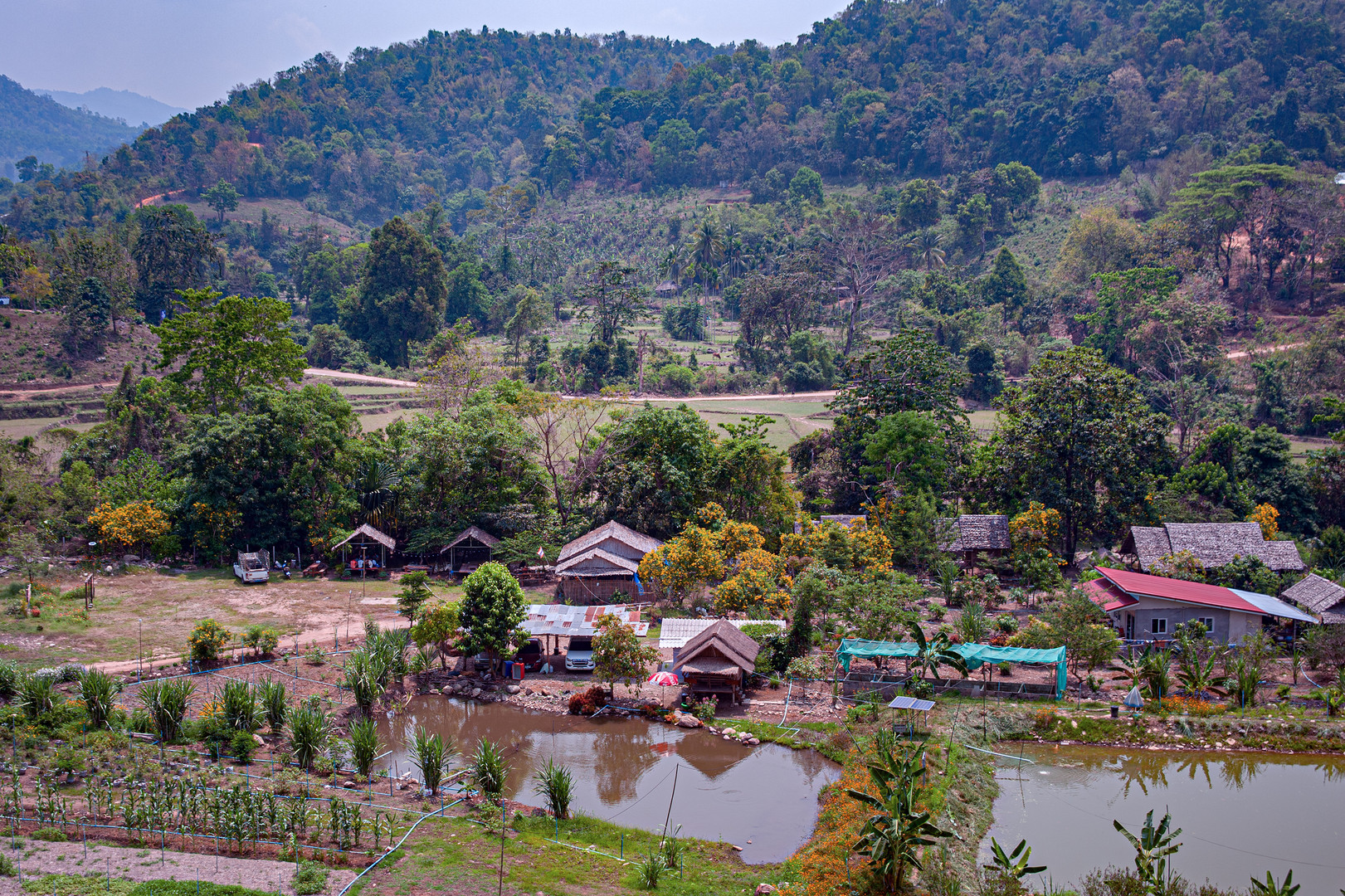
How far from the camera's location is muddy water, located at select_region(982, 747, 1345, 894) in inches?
588

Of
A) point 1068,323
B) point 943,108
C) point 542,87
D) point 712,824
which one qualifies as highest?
point 542,87

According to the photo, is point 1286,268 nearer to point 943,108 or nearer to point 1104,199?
point 1104,199

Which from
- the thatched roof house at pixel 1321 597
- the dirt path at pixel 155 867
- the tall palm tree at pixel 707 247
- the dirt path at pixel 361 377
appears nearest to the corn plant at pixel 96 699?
the dirt path at pixel 155 867

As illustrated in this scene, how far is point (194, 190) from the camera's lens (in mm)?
117000

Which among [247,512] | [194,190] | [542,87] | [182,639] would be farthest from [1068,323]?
[542,87]

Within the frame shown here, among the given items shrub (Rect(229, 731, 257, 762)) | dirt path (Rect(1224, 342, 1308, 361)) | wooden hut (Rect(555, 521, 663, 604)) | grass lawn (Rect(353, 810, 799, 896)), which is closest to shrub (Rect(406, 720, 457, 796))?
grass lawn (Rect(353, 810, 799, 896))

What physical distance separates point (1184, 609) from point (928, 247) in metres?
54.5

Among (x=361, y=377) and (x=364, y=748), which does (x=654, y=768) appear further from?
(x=361, y=377)

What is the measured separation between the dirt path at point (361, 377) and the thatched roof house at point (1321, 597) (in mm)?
45774

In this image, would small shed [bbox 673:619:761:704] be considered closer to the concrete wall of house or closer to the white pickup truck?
the concrete wall of house

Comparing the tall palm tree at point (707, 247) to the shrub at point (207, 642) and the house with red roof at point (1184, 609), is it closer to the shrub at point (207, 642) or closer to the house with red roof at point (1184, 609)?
the house with red roof at point (1184, 609)

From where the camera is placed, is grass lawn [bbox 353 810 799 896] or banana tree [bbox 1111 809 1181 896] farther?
grass lawn [bbox 353 810 799 896]

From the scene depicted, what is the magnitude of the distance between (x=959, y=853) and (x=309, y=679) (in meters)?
14.6

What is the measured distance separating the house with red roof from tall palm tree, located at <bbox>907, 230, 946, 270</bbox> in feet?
171
